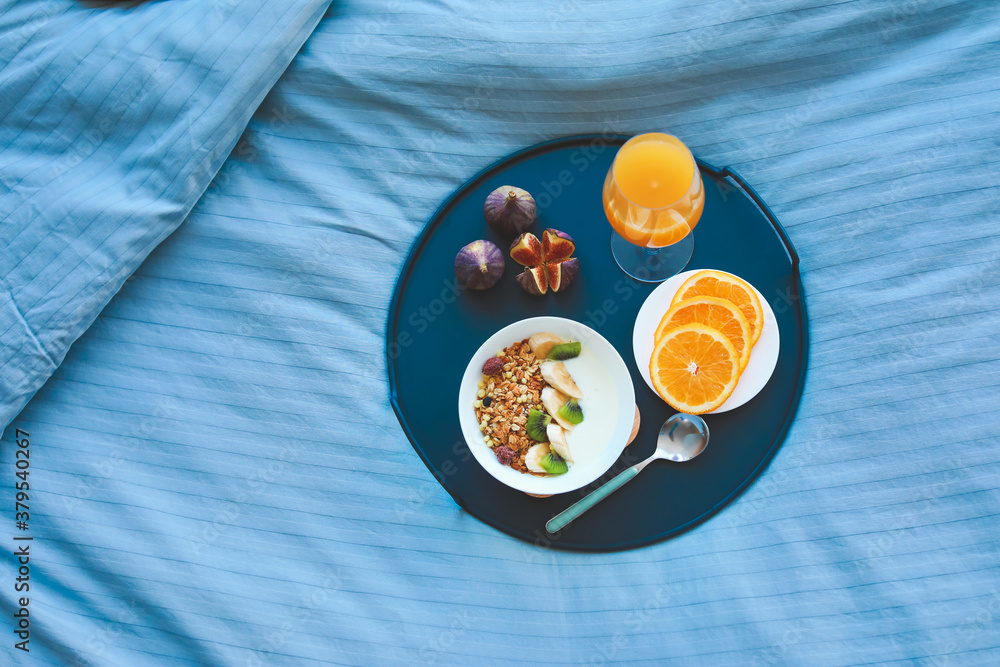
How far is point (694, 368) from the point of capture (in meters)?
1.33

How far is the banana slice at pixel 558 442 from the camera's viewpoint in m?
1.35

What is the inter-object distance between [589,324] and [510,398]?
250 mm

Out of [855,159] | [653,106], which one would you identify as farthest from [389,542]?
[855,159]

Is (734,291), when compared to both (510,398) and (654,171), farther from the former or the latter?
(510,398)

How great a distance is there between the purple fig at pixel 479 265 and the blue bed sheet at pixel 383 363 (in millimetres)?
219

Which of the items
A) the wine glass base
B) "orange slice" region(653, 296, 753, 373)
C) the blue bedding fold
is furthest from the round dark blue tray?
A: the blue bedding fold

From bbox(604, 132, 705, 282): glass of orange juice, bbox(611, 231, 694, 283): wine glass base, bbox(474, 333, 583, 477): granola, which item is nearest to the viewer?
bbox(604, 132, 705, 282): glass of orange juice

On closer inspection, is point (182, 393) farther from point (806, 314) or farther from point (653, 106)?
point (806, 314)

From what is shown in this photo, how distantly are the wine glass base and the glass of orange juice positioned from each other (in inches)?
3.9

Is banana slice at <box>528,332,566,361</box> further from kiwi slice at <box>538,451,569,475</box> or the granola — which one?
kiwi slice at <box>538,451,569,475</box>

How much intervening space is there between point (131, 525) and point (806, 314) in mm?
1612

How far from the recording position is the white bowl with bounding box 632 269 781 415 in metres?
1.36

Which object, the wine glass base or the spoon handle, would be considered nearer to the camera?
the spoon handle

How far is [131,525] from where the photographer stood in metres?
1.46
